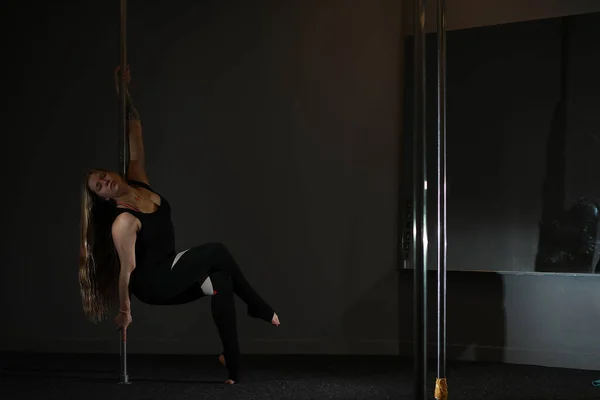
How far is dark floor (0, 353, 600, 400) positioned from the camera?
3.96 m

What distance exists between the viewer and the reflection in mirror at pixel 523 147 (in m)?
4.68

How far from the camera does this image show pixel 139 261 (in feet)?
11.9

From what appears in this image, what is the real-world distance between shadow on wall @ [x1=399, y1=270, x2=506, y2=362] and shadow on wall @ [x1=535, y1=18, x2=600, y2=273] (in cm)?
44

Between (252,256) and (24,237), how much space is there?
1.65 meters

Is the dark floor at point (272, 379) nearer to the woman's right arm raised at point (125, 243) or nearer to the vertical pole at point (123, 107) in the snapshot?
the woman's right arm raised at point (125, 243)

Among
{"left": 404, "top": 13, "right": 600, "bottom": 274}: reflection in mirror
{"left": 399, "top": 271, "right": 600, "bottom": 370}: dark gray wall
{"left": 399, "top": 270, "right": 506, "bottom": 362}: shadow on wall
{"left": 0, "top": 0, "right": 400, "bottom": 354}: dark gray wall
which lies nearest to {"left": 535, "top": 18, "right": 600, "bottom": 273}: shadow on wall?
{"left": 404, "top": 13, "right": 600, "bottom": 274}: reflection in mirror

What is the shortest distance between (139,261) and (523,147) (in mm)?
2586

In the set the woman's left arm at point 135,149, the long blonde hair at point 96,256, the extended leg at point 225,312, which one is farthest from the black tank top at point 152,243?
the woman's left arm at point 135,149

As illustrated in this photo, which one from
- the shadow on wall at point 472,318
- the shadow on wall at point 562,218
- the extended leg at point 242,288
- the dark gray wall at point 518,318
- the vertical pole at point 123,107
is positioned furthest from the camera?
the shadow on wall at point 472,318

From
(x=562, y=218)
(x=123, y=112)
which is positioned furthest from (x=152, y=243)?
(x=562, y=218)

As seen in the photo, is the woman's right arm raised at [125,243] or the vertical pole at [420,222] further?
the woman's right arm raised at [125,243]

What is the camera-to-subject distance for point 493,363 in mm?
4941

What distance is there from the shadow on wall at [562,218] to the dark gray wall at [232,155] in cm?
104

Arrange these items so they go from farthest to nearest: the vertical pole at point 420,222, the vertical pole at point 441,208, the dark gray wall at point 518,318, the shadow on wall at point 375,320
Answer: the shadow on wall at point 375,320 < the dark gray wall at point 518,318 < the vertical pole at point 441,208 < the vertical pole at point 420,222
